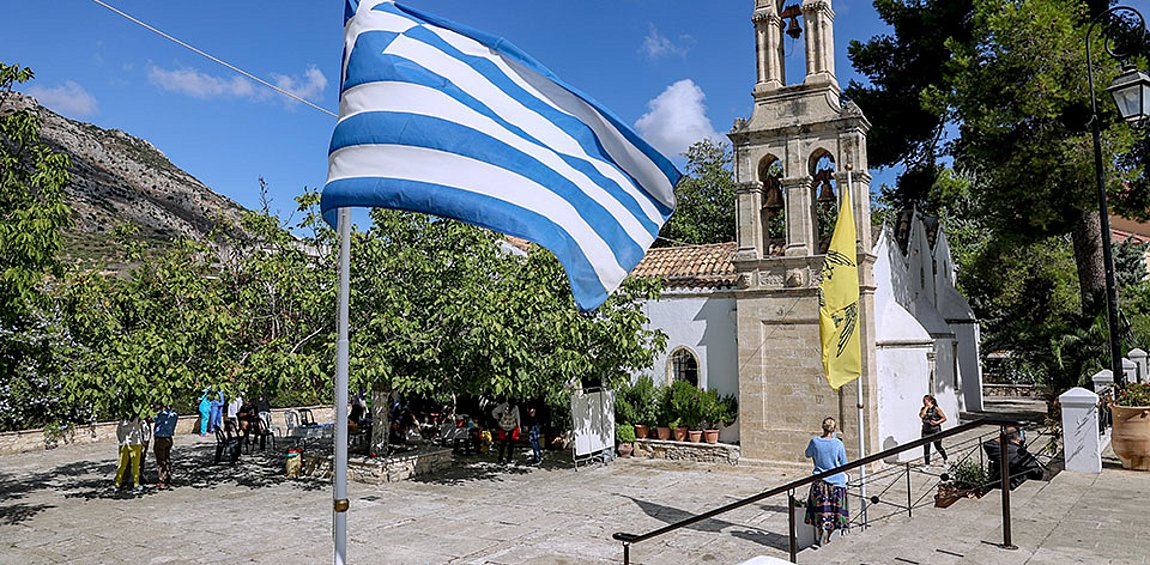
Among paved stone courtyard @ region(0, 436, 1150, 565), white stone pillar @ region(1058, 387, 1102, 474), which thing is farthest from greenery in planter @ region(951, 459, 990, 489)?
white stone pillar @ region(1058, 387, 1102, 474)

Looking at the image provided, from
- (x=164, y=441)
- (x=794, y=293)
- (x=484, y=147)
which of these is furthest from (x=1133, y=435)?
(x=164, y=441)

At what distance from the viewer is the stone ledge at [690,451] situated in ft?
60.0

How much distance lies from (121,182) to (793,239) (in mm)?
68482

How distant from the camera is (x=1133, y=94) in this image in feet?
38.4

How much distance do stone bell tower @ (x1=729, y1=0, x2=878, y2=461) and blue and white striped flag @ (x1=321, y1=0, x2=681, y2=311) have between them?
1298cm

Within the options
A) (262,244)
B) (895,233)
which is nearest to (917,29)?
(895,233)

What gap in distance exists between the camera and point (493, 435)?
20125mm

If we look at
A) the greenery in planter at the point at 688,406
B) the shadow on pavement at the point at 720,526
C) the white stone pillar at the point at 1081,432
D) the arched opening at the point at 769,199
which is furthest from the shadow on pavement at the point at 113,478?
the white stone pillar at the point at 1081,432

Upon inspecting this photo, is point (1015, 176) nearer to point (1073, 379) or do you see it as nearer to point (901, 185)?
point (1073, 379)

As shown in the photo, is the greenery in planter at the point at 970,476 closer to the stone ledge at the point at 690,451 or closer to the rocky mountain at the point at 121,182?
the stone ledge at the point at 690,451

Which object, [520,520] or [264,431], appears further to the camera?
[264,431]

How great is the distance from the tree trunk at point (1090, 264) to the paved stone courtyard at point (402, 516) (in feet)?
34.8

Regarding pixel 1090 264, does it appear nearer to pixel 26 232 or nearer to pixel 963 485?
pixel 963 485

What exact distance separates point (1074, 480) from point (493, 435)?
1323 centimetres
